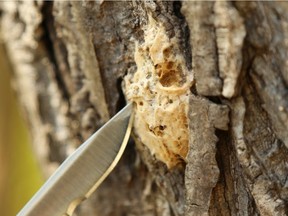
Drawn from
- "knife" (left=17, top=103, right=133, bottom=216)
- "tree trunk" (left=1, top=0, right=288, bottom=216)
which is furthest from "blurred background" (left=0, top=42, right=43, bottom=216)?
"knife" (left=17, top=103, right=133, bottom=216)

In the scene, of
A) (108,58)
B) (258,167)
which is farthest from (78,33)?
(258,167)

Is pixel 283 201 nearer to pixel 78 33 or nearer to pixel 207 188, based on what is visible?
pixel 207 188

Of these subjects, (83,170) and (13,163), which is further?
(13,163)

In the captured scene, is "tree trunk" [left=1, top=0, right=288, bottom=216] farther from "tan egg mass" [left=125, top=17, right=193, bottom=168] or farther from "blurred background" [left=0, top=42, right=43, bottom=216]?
"blurred background" [left=0, top=42, right=43, bottom=216]

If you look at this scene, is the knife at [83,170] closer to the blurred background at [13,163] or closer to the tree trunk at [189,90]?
the tree trunk at [189,90]

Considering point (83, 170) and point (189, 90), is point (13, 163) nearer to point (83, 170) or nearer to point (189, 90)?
point (83, 170)

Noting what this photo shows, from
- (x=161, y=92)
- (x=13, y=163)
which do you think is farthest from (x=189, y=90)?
(x=13, y=163)

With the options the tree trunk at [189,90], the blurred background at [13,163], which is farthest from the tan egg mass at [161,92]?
the blurred background at [13,163]

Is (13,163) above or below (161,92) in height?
below
